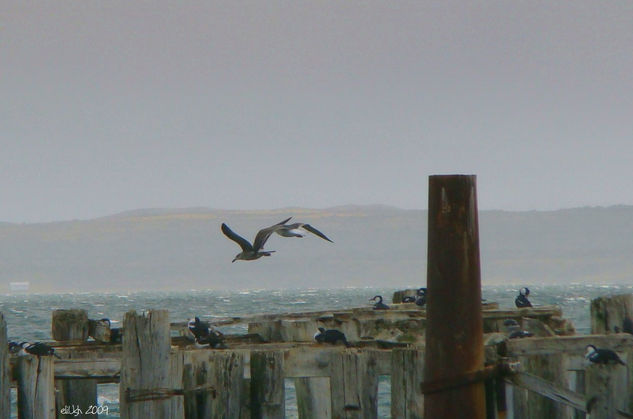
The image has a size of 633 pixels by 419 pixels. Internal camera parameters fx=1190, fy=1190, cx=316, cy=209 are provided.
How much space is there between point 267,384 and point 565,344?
2.95m

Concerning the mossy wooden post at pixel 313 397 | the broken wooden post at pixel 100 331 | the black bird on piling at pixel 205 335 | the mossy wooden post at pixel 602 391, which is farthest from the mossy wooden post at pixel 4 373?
the mossy wooden post at pixel 602 391

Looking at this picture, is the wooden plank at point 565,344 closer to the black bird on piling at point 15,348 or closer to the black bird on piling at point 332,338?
the black bird on piling at point 332,338

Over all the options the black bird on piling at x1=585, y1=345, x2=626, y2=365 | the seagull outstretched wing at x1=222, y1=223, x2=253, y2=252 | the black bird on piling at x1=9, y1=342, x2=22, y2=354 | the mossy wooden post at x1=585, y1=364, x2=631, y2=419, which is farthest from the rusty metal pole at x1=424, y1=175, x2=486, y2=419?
the black bird on piling at x1=9, y1=342, x2=22, y2=354

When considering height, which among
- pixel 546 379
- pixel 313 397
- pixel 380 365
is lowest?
pixel 313 397

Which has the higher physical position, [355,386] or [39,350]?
[39,350]

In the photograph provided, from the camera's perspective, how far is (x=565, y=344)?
38.4 feet

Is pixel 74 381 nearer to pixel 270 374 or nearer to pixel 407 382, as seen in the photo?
pixel 270 374

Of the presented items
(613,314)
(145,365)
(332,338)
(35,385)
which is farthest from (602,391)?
(35,385)

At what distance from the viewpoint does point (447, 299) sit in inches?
316

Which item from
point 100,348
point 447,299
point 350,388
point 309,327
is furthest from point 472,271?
point 309,327

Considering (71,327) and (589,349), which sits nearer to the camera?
(589,349)

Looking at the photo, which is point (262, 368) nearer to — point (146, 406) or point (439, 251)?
point (146, 406)

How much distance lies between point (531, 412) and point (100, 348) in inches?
197

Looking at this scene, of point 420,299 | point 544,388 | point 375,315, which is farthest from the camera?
point 420,299
